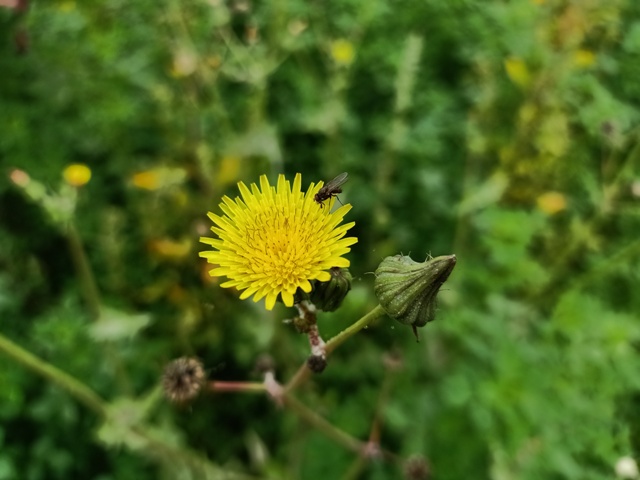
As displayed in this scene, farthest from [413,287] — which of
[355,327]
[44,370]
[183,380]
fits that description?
[44,370]

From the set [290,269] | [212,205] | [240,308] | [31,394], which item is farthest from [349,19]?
[31,394]

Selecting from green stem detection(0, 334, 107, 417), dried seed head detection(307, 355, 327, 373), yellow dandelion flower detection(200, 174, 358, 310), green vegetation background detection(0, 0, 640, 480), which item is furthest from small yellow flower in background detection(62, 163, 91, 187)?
dried seed head detection(307, 355, 327, 373)

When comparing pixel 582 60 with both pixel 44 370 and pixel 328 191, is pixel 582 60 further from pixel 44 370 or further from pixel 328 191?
pixel 44 370

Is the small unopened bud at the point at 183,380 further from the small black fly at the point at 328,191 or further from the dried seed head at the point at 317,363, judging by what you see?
the small black fly at the point at 328,191

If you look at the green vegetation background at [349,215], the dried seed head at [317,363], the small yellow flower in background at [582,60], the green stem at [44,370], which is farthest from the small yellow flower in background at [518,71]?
the green stem at [44,370]

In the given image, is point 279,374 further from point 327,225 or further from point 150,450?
point 327,225

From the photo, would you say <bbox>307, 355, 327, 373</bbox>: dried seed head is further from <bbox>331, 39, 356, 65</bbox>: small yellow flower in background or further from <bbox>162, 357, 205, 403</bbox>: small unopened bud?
<bbox>331, 39, 356, 65</bbox>: small yellow flower in background
